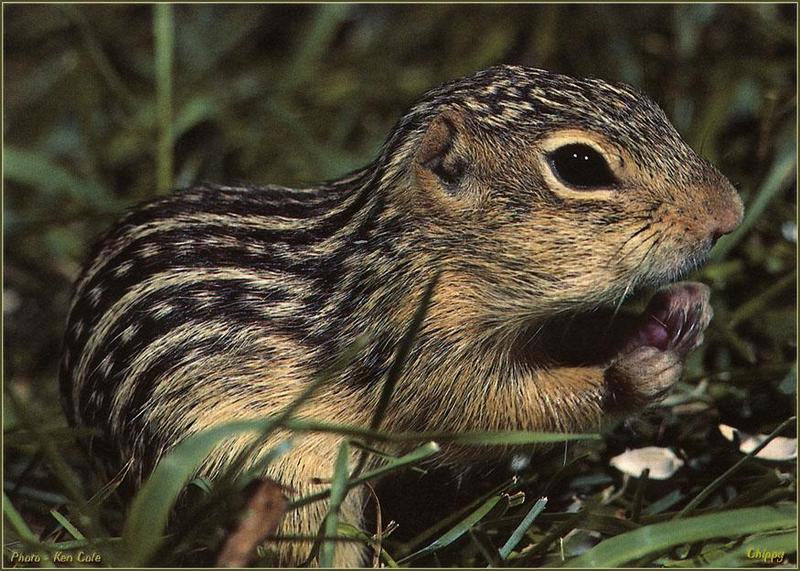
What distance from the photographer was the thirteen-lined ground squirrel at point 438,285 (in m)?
2.71

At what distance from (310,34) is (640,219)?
3540 millimetres

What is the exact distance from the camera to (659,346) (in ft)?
10.2

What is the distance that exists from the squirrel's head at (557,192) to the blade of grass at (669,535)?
625 mm

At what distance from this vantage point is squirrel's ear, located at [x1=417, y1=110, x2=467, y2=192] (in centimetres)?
288

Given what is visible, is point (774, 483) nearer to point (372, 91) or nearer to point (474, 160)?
point (474, 160)

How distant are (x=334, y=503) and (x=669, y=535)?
712 mm

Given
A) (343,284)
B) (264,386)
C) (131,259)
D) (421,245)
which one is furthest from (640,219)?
(131,259)

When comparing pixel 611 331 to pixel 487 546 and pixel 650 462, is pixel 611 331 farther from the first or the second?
pixel 487 546

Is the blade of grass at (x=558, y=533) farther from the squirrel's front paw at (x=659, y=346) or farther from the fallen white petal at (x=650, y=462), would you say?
the fallen white petal at (x=650, y=462)

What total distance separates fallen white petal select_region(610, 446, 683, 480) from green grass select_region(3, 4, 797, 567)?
1.4 inches

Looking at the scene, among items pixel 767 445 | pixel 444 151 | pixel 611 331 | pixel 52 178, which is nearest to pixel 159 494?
pixel 444 151

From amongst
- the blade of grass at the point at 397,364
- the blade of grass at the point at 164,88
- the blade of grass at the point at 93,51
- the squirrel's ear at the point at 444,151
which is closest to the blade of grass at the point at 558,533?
the blade of grass at the point at 397,364

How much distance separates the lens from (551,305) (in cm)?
278

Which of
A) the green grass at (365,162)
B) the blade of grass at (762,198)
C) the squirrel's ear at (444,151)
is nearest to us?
the green grass at (365,162)
